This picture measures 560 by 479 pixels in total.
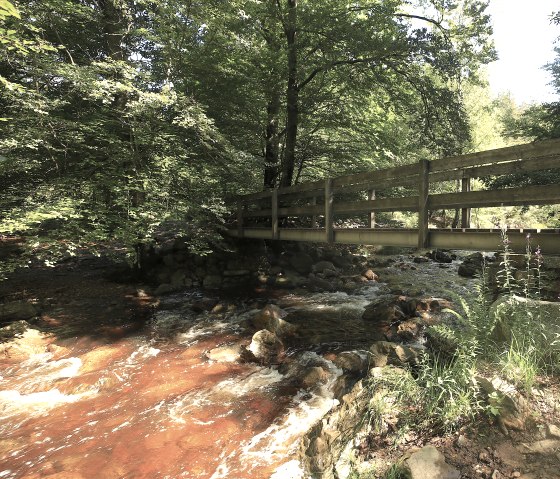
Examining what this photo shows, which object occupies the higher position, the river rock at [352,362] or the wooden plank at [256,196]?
the wooden plank at [256,196]

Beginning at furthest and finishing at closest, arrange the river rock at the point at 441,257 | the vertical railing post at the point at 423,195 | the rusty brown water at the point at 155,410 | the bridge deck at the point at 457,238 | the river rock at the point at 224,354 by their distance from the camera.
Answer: the river rock at the point at 441,257 < the river rock at the point at 224,354 < the vertical railing post at the point at 423,195 < the bridge deck at the point at 457,238 < the rusty brown water at the point at 155,410

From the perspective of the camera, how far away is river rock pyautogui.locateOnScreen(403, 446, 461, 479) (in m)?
2.53

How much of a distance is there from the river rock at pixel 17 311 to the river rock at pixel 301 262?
8296mm

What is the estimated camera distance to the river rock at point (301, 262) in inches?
516

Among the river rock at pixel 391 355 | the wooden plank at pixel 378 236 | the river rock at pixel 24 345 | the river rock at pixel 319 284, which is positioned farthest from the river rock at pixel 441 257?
the river rock at pixel 24 345

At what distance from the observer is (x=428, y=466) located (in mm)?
2596

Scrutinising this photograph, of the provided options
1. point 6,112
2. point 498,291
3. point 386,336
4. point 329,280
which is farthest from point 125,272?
point 498,291

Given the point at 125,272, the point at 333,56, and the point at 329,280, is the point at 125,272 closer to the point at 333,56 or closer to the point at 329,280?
the point at 329,280

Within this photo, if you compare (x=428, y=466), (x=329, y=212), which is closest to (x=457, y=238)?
(x=329, y=212)

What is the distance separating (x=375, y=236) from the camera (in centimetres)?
715

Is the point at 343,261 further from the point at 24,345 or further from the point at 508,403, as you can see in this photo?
the point at 508,403

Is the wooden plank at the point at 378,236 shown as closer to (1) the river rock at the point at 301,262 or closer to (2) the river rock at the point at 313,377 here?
(2) the river rock at the point at 313,377

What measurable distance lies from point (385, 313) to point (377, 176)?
10.4 feet

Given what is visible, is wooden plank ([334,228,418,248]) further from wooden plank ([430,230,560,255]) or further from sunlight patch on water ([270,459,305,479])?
sunlight patch on water ([270,459,305,479])
